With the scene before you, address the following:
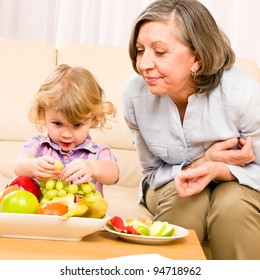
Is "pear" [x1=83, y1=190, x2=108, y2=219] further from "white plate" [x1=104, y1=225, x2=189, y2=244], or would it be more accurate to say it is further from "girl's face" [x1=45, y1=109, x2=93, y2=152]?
"girl's face" [x1=45, y1=109, x2=93, y2=152]

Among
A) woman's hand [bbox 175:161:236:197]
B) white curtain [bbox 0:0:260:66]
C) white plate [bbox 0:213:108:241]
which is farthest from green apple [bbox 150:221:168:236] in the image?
white curtain [bbox 0:0:260:66]

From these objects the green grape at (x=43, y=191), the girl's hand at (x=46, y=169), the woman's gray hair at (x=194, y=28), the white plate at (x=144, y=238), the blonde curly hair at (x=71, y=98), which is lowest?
the white plate at (x=144, y=238)

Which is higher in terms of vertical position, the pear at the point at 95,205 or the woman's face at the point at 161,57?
the woman's face at the point at 161,57

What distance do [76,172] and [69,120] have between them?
1.06 ft

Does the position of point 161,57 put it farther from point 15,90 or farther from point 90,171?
point 15,90

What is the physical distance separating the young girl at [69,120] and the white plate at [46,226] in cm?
36

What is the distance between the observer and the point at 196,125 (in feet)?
6.98

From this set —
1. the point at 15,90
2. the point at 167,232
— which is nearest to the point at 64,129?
the point at 167,232

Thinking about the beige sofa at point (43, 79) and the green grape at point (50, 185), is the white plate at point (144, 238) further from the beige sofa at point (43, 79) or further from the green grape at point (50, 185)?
the beige sofa at point (43, 79)

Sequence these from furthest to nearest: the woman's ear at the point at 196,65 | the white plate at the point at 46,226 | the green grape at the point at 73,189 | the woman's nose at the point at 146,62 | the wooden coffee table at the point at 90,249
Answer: the woman's ear at the point at 196,65 < the woman's nose at the point at 146,62 < the green grape at the point at 73,189 < the white plate at the point at 46,226 < the wooden coffee table at the point at 90,249

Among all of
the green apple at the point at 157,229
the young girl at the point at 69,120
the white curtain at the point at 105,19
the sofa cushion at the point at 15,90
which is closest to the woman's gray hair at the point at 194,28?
the young girl at the point at 69,120

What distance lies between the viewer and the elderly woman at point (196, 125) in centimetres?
196

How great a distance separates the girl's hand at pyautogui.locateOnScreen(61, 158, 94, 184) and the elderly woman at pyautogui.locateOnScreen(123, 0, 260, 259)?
1.14 feet

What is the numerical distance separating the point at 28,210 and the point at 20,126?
4.11 ft
